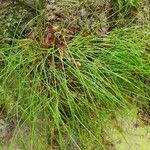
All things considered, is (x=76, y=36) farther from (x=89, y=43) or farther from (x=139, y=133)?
(x=139, y=133)

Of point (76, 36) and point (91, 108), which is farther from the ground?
point (76, 36)

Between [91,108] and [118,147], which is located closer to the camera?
[91,108]

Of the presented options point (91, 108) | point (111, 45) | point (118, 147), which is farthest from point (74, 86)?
point (118, 147)

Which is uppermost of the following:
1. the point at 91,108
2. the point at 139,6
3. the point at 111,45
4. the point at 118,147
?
the point at 139,6
